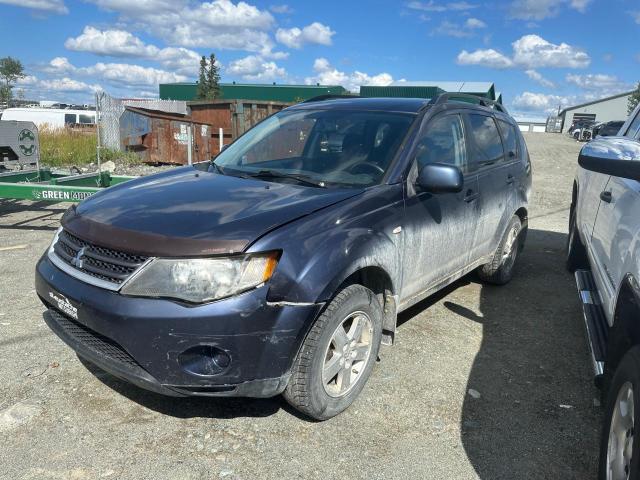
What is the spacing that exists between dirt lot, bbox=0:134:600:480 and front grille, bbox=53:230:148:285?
88cm

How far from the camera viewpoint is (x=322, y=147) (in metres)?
3.84

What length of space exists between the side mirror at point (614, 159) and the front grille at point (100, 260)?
2.09 m

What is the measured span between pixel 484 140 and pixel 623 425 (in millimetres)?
3131

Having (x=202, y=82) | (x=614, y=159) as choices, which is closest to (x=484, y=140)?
(x=614, y=159)

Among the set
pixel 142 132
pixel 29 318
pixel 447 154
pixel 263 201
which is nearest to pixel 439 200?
pixel 447 154

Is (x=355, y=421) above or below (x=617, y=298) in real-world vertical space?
below

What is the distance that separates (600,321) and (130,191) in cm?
301

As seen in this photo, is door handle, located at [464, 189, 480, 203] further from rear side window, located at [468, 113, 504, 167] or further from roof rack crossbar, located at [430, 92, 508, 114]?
roof rack crossbar, located at [430, 92, 508, 114]

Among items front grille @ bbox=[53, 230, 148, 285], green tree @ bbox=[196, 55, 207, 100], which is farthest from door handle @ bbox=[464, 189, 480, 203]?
green tree @ bbox=[196, 55, 207, 100]

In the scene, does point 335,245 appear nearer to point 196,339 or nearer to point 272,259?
point 272,259

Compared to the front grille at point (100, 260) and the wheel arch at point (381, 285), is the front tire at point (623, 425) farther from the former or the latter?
the front grille at point (100, 260)

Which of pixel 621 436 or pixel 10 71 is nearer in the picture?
pixel 621 436

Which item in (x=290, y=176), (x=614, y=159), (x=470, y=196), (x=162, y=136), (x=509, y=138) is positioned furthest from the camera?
(x=162, y=136)

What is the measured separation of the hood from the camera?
8.19 ft
